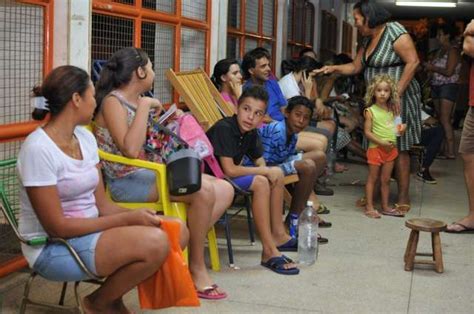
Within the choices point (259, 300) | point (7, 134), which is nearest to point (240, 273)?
point (259, 300)

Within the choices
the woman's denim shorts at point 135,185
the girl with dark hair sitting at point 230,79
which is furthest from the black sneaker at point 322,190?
the woman's denim shorts at point 135,185

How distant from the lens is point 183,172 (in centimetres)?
302

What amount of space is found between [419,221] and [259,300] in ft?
3.79

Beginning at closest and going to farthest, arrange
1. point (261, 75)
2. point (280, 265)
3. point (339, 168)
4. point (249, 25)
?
point (280, 265)
point (261, 75)
point (249, 25)
point (339, 168)

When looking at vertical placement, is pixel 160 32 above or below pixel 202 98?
above

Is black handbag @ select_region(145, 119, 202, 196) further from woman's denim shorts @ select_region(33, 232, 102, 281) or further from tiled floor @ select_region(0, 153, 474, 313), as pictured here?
woman's denim shorts @ select_region(33, 232, 102, 281)

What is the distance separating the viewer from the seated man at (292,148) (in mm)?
4289

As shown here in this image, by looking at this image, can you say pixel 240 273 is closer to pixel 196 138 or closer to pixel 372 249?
pixel 196 138

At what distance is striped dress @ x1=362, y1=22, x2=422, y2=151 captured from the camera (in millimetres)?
5301

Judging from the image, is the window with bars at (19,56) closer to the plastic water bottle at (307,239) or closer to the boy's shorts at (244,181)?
the boy's shorts at (244,181)

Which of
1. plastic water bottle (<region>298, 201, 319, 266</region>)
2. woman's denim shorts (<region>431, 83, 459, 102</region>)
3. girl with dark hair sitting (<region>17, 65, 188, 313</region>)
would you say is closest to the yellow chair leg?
plastic water bottle (<region>298, 201, 319, 266</region>)

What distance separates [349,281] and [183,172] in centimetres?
115

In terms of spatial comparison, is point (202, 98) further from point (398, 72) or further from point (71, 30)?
point (398, 72)

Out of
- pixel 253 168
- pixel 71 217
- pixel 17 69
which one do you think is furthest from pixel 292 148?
pixel 71 217
